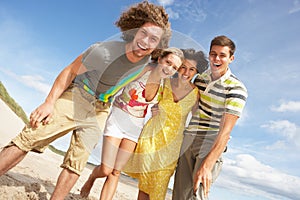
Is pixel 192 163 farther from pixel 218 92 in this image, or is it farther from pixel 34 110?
pixel 34 110

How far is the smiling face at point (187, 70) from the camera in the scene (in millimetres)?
3432

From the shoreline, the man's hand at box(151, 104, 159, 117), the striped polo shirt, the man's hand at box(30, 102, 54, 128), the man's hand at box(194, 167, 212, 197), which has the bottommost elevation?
the shoreline

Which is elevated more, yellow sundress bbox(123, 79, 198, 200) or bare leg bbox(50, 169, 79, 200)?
yellow sundress bbox(123, 79, 198, 200)

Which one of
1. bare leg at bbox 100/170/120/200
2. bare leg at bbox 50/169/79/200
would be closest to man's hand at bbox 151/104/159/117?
bare leg at bbox 100/170/120/200

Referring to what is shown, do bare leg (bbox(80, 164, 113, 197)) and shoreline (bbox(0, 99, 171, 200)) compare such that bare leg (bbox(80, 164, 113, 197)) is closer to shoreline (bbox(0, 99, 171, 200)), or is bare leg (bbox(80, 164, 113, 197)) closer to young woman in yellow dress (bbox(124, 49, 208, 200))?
shoreline (bbox(0, 99, 171, 200))

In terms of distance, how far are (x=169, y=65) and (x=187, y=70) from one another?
0.20 meters

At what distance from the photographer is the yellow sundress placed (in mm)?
3471

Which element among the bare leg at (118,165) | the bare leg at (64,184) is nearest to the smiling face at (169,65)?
the bare leg at (118,165)

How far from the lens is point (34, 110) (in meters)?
3.01

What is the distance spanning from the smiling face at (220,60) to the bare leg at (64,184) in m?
1.66

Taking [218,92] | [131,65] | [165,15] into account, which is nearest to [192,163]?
[218,92]

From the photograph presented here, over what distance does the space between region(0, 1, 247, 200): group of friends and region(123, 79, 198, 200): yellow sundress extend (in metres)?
0.01

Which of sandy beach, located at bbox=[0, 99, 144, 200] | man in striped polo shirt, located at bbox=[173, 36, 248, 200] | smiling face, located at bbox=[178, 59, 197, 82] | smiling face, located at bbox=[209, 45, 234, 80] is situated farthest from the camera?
sandy beach, located at bbox=[0, 99, 144, 200]

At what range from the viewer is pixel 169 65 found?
3.38m
